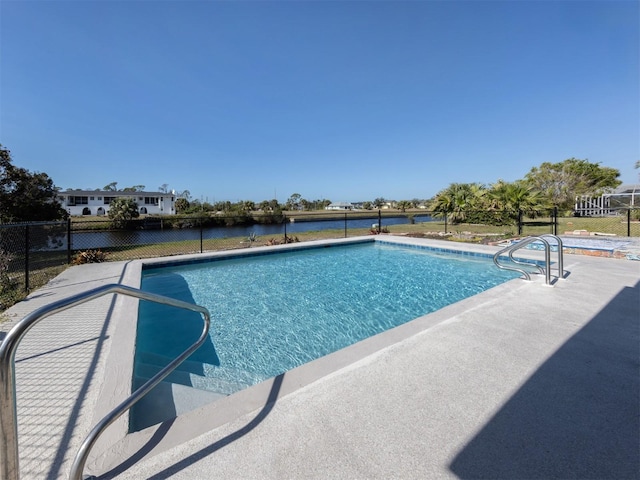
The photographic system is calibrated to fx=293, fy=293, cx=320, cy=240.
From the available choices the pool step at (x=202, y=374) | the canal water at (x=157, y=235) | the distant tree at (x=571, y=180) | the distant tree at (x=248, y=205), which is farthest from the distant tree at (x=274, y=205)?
the pool step at (x=202, y=374)

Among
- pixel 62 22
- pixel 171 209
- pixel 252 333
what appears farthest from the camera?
pixel 171 209

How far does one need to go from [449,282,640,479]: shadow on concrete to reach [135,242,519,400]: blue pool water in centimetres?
208

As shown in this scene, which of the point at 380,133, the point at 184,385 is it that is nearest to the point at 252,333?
the point at 184,385

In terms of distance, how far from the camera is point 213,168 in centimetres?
3297

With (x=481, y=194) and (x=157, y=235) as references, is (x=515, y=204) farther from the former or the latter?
(x=157, y=235)

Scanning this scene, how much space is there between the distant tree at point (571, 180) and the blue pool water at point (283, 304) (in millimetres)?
25378

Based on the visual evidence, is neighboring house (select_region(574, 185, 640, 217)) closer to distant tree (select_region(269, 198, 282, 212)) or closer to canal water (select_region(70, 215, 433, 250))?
canal water (select_region(70, 215, 433, 250))

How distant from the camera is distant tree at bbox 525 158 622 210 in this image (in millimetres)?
26250

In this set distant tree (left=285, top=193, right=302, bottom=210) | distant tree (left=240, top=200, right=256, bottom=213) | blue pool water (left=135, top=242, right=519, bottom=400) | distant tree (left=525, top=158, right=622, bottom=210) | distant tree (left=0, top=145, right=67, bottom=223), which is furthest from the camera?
distant tree (left=285, top=193, right=302, bottom=210)

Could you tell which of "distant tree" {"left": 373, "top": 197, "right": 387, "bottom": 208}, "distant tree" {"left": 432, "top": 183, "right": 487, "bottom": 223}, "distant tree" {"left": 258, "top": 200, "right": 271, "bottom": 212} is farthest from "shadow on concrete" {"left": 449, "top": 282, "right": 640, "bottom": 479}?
"distant tree" {"left": 373, "top": 197, "right": 387, "bottom": 208}

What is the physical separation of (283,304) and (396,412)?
11.4ft

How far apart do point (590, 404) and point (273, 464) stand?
1988 millimetres

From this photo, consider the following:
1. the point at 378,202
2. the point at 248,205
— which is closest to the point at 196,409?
the point at 248,205

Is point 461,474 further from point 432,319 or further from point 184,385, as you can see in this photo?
point 184,385
